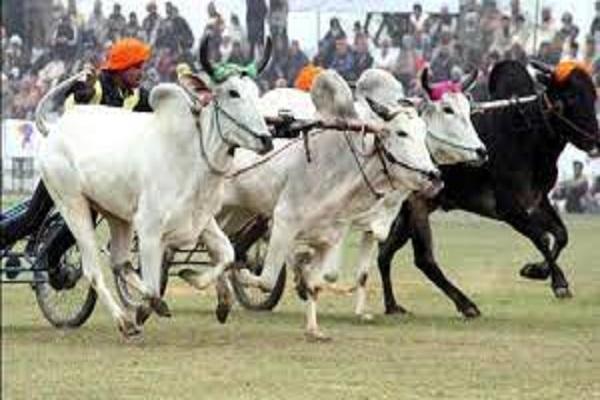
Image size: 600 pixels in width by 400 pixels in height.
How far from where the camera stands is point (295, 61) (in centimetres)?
3058

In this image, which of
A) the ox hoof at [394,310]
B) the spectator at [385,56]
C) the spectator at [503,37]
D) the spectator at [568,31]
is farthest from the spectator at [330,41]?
the ox hoof at [394,310]

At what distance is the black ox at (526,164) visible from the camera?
16.8 meters

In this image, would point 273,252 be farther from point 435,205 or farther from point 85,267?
point 435,205

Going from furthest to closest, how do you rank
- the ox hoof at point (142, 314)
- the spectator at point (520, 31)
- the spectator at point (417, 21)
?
the spectator at point (520, 31) < the spectator at point (417, 21) < the ox hoof at point (142, 314)

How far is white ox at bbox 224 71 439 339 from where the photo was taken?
1401 cm

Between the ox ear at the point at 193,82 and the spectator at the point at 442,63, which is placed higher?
the ox ear at the point at 193,82

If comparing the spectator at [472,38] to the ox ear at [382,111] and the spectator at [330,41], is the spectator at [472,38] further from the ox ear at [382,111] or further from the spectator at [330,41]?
the ox ear at [382,111]

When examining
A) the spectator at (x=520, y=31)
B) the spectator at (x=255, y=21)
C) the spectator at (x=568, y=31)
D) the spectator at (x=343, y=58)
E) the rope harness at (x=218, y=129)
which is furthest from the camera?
the spectator at (x=520, y=31)

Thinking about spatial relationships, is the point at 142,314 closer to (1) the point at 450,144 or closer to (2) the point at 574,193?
(1) the point at 450,144

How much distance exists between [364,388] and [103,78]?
4.41 m

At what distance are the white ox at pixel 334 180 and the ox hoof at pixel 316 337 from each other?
0.49 feet

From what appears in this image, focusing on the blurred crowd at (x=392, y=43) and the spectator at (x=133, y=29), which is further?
the blurred crowd at (x=392, y=43)

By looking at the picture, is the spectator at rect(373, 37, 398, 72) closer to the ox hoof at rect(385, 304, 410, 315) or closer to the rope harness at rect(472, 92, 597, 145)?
the rope harness at rect(472, 92, 597, 145)

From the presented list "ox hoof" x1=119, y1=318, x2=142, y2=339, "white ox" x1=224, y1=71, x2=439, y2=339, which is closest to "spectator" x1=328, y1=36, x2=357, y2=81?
"white ox" x1=224, y1=71, x2=439, y2=339
